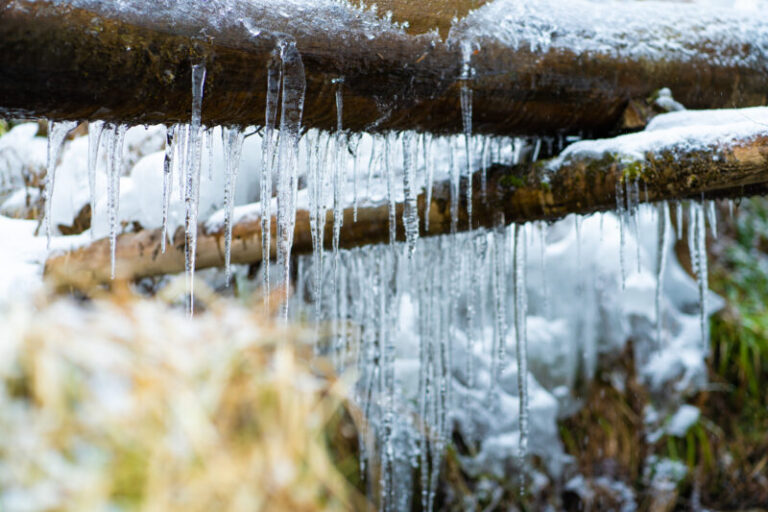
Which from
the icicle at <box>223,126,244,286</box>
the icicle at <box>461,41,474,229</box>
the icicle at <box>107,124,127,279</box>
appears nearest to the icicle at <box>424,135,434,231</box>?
the icicle at <box>461,41,474,229</box>

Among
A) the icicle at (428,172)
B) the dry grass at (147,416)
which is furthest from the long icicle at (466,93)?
the dry grass at (147,416)

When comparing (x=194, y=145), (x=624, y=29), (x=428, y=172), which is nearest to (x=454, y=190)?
(x=428, y=172)

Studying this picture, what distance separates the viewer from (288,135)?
1.42m

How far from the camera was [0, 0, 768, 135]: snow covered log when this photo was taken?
1.12 meters

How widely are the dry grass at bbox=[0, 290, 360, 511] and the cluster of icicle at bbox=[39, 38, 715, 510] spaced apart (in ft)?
1.17

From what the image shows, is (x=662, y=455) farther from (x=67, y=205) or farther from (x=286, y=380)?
(x=67, y=205)

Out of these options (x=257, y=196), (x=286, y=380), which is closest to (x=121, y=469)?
(x=286, y=380)

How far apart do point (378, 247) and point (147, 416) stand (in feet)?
2.93

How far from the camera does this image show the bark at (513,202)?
1513 millimetres

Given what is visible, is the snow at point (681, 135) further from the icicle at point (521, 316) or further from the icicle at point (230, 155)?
the icicle at point (230, 155)

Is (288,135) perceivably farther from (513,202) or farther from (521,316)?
(521,316)

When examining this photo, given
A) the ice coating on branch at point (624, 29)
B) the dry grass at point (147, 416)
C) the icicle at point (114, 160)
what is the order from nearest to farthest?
the icicle at point (114, 160) < the ice coating on branch at point (624, 29) < the dry grass at point (147, 416)

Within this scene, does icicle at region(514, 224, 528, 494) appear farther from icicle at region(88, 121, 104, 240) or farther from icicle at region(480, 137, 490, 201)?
icicle at region(88, 121, 104, 240)

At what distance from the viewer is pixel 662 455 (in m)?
3.67
